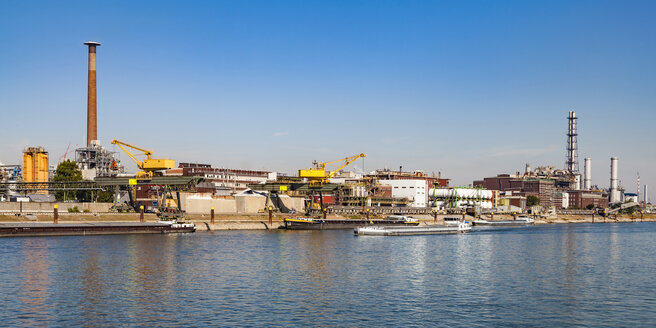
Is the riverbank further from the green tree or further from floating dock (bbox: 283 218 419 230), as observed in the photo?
the green tree

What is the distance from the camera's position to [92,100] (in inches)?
5669

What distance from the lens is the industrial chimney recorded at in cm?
14412

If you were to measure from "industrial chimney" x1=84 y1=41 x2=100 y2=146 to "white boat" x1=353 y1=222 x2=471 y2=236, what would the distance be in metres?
74.4

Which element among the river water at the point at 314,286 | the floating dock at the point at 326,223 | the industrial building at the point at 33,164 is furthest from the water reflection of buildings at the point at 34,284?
the industrial building at the point at 33,164

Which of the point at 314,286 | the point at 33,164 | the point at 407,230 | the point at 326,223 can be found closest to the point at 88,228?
the point at 326,223

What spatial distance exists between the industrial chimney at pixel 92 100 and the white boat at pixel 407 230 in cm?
7440

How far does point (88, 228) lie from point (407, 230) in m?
54.7

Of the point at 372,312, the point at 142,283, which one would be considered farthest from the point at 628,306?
the point at 142,283

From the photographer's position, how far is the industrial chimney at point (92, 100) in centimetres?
14412

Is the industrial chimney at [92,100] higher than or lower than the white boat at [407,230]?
higher

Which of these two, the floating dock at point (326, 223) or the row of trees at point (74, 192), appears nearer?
the floating dock at point (326, 223)

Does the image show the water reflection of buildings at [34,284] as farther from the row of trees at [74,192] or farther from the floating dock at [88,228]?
the row of trees at [74,192]

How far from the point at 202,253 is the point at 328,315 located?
112 ft

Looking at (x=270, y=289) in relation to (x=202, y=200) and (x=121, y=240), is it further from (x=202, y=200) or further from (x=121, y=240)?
(x=202, y=200)
